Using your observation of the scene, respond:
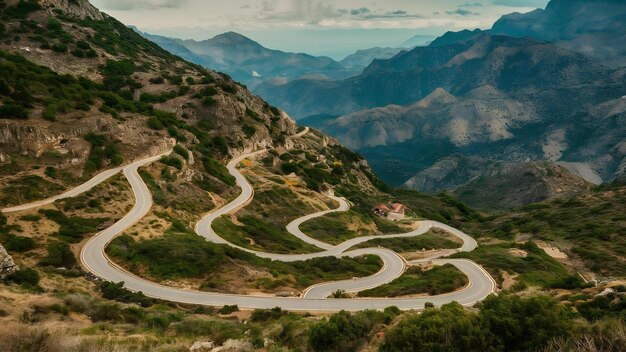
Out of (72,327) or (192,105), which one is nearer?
(72,327)

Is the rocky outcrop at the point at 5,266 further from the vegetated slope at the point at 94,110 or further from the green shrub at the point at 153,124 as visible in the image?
the green shrub at the point at 153,124

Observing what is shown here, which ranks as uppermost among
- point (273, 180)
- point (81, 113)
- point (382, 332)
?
point (81, 113)

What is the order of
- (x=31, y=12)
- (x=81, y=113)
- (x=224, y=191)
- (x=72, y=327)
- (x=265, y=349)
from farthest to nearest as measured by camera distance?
(x=31, y=12), (x=224, y=191), (x=81, y=113), (x=265, y=349), (x=72, y=327)

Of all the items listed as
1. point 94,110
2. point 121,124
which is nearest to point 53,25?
point 94,110

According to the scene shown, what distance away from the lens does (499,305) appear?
84.7ft

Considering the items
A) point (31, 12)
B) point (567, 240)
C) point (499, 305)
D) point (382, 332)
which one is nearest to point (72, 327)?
point (382, 332)

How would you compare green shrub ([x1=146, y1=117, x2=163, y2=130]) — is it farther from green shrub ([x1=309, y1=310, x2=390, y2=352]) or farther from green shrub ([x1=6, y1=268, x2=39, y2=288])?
green shrub ([x1=309, y1=310, x2=390, y2=352])

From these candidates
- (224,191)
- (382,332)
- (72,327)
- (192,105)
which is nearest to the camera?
(72,327)

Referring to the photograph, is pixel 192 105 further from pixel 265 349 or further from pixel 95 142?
pixel 265 349

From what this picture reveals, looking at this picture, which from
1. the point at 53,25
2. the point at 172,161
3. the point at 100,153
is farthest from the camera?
the point at 53,25

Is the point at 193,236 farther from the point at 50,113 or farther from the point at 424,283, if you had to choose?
the point at 50,113

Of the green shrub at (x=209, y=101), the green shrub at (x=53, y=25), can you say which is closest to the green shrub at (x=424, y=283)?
the green shrub at (x=209, y=101)

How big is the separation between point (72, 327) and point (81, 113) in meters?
69.4

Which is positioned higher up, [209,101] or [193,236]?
[209,101]
